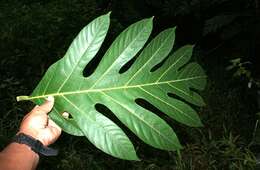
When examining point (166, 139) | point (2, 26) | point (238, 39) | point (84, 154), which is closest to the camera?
point (166, 139)

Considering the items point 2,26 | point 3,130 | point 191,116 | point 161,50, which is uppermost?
point 161,50

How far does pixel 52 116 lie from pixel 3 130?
2.62 metres

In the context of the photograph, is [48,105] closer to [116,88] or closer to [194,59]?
[116,88]

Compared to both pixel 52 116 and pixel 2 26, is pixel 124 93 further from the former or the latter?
pixel 2 26

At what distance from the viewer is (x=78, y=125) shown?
93 centimetres

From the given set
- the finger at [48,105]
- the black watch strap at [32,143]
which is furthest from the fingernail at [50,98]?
the black watch strap at [32,143]

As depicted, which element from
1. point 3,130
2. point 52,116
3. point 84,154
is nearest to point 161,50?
point 52,116

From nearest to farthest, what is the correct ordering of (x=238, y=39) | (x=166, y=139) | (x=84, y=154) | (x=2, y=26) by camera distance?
(x=166, y=139)
(x=84, y=154)
(x=238, y=39)
(x=2, y=26)

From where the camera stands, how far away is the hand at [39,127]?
1.10m

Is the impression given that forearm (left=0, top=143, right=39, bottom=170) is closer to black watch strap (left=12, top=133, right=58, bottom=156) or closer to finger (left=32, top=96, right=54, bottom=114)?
black watch strap (left=12, top=133, right=58, bottom=156)

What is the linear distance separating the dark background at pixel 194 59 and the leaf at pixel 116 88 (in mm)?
2280

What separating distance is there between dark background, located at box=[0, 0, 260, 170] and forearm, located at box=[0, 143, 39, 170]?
2148 millimetres

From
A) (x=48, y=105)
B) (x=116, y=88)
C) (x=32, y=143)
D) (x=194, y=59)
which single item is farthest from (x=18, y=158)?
(x=194, y=59)

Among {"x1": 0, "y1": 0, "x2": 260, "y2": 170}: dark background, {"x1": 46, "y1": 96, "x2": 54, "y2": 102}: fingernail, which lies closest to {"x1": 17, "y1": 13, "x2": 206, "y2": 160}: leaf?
{"x1": 46, "y1": 96, "x2": 54, "y2": 102}: fingernail
